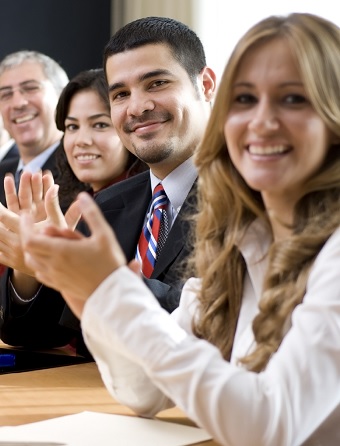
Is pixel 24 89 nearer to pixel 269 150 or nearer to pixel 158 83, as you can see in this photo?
pixel 158 83

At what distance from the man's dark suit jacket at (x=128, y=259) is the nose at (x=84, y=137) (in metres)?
0.72

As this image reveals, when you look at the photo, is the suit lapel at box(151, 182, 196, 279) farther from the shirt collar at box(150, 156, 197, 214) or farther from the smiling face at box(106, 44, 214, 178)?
the smiling face at box(106, 44, 214, 178)

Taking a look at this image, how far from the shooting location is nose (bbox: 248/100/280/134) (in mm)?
1354

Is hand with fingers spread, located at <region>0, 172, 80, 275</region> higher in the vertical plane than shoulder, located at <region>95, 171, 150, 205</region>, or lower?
higher

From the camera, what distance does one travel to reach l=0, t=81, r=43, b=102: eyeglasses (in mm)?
4504

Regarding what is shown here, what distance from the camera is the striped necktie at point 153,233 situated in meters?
2.31

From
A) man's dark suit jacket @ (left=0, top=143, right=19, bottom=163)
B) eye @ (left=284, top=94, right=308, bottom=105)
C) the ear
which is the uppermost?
eye @ (left=284, top=94, right=308, bottom=105)

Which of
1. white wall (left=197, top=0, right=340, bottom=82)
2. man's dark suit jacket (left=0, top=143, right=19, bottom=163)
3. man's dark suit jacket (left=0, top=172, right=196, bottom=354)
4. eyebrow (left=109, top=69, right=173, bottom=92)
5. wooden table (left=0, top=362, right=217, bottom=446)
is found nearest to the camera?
wooden table (left=0, top=362, right=217, bottom=446)

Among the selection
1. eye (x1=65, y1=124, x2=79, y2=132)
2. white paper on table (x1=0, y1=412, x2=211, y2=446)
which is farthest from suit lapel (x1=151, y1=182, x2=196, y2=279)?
eye (x1=65, y1=124, x2=79, y2=132)

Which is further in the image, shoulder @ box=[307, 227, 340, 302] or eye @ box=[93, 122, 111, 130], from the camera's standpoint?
eye @ box=[93, 122, 111, 130]

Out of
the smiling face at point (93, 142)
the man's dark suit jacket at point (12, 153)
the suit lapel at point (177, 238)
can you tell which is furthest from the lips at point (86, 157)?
the man's dark suit jacket at point (12, 153)

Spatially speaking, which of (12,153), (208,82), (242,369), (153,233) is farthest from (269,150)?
(12,153)

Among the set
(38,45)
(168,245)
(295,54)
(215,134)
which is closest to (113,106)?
(168,245)

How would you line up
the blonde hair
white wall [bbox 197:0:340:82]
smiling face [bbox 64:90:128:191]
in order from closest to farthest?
1. the blonde hair
2. smiling face [bbox 64:90:128:191]
3. white wall [bbox 197:0:340:82]
